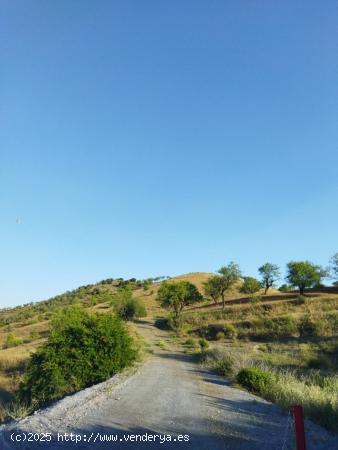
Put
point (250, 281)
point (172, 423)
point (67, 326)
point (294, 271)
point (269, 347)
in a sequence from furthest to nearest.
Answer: point (250, 281) → point (294, 271) → point (269, 347) → point (67, 326) → point (172, 423)

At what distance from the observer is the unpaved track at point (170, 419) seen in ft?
27.0

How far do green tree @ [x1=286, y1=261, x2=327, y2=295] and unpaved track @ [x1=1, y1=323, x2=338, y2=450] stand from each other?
2370 inches

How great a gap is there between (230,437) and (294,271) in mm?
68085

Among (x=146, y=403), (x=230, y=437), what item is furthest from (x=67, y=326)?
(x=230, y=437)

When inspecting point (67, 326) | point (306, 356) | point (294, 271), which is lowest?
point (306, 356)

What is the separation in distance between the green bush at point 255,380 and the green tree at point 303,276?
58170mm

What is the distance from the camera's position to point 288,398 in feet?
41.0

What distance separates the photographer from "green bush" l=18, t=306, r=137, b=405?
50.8 ft

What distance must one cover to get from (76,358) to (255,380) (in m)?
8.11

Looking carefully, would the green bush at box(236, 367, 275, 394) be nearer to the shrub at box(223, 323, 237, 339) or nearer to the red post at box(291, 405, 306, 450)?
the red post at box(291, 405, 306, 450)

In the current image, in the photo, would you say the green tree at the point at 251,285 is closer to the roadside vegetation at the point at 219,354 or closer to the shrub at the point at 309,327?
the roadside vegetation at the point at 219,354

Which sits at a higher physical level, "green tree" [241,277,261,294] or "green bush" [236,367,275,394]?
"green tree" [241,277,261,294]

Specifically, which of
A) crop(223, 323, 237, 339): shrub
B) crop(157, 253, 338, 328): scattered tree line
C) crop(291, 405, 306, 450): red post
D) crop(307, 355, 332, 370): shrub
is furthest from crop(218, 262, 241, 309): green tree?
crop(291, 405, 306, 450): red post

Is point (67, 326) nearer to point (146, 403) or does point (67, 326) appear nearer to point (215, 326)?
point (146, 403)
